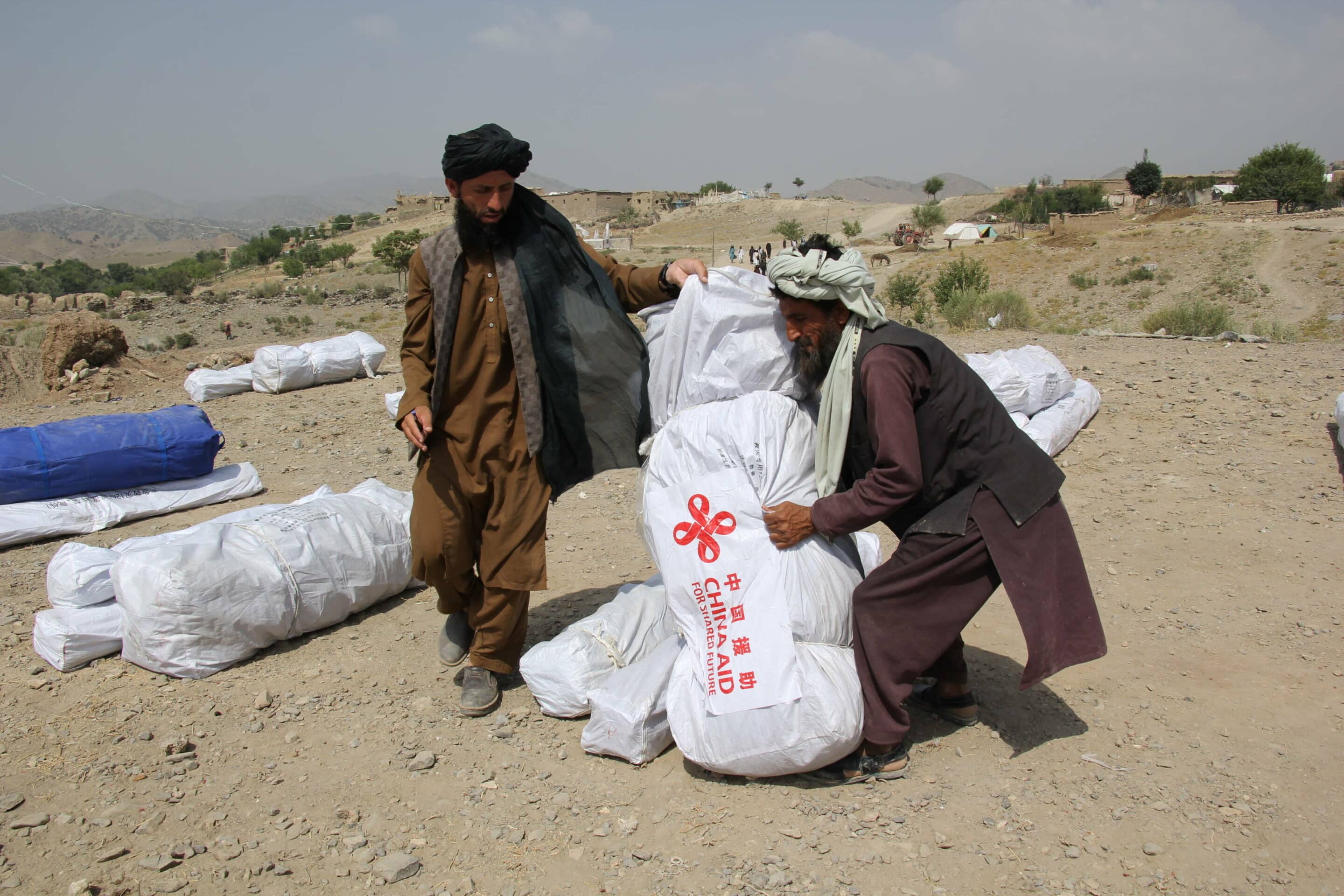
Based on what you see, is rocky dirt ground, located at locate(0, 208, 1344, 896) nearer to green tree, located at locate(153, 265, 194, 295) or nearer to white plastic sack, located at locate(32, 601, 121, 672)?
white plastic sack, located at locate(32, 601, 121, 672)

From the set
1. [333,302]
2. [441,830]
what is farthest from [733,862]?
[333,302]

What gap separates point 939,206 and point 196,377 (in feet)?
141

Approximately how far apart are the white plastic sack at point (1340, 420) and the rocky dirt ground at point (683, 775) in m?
0.82

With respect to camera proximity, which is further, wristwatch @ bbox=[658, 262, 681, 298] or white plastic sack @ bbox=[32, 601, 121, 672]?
white plastic sack @ bbox=[32, 601, 121, 672]

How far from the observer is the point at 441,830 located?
2.08 meters

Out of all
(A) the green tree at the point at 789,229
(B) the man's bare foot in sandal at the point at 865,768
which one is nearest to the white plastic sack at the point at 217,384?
(B) the man's bare foot in sandal at the point at 865,768

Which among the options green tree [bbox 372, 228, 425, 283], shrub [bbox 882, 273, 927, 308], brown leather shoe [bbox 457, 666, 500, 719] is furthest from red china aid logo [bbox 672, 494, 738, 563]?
green tree [bbox 372, 228, 425, 283]

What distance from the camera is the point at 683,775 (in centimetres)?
223

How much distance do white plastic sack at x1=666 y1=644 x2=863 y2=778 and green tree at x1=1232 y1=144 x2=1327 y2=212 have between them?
4164 cm

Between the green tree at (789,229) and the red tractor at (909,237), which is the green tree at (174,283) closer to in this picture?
the green tree at (789,229)

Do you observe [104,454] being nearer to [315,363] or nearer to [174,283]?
[315,363]

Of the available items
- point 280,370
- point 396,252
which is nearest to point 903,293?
point 280,370

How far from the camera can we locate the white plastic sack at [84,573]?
2.86 m

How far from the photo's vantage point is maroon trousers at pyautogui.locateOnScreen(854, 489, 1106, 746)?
81.9 inches
